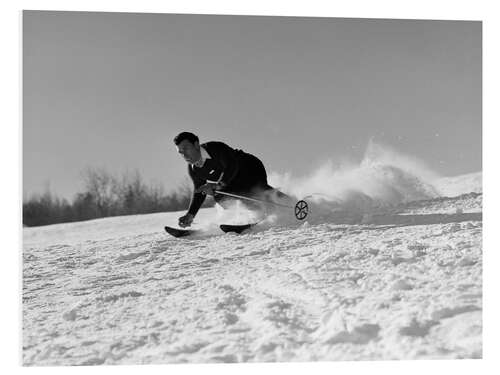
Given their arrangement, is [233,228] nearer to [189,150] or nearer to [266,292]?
[189,150]

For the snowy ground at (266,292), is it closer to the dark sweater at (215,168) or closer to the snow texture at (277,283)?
the snow texture at (277,283)

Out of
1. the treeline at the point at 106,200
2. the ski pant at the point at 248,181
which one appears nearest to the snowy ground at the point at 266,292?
the treeline at the point at 106,200

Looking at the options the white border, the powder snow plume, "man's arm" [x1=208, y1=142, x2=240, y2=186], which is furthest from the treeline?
the powder snow plume

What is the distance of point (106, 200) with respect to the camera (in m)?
4.81

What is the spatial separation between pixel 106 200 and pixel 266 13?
177 centimetres

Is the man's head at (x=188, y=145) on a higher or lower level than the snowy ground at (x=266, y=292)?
higher

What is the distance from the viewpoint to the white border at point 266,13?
331cm

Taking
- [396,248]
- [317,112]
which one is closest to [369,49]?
[317,112]

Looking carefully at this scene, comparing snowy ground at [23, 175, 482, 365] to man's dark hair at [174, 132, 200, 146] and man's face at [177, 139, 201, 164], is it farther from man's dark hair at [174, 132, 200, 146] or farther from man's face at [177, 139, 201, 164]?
man's dark hair at [174, 132, 200, 146]

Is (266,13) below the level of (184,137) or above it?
above

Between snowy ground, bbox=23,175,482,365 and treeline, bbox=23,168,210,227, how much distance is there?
13 centimetres

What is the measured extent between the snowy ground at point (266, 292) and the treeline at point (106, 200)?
0.41 ft

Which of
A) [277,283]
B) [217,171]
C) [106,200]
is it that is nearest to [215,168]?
[217,171]
